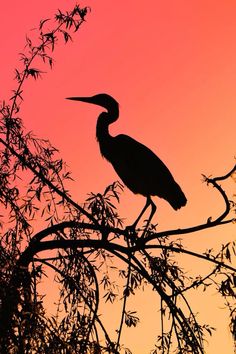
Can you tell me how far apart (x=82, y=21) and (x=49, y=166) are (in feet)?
4.17

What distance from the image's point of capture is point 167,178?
21.3ft

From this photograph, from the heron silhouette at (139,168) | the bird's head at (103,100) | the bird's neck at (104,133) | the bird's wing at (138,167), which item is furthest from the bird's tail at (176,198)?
the bird's head at (103,100)

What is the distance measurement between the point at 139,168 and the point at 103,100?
4.14 feet

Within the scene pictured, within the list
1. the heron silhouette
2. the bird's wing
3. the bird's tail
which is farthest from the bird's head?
the bird's tail

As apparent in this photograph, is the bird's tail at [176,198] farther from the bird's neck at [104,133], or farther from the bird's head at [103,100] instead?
the bird's head at [103,100]

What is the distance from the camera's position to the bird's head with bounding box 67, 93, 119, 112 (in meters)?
7.30

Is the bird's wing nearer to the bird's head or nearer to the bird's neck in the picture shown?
the bird's neck

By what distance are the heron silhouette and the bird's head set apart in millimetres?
A: 391

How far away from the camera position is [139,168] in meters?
6.55

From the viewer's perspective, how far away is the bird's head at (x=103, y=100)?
7301mm

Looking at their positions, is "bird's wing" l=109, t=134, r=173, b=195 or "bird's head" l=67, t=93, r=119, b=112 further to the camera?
"bird's head" l=67, t=93, r=119, b=112

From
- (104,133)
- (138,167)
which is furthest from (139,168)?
(104,133)

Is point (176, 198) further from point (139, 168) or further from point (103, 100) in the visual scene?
point (103, 100)

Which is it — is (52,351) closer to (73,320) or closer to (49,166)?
(73,320)
